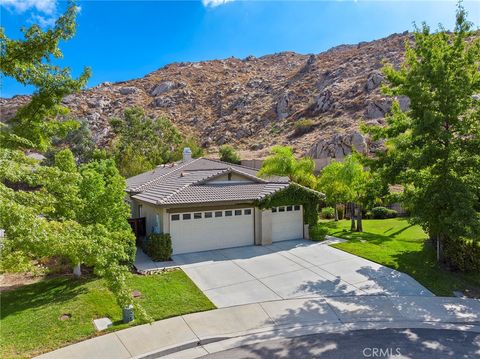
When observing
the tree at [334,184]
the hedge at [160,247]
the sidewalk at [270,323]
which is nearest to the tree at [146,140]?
the tree at [334,184]

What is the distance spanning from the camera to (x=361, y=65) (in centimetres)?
6975

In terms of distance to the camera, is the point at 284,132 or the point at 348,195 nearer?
the point at 348,195

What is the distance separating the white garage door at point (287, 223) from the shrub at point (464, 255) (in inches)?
269

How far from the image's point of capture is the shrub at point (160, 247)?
13.8 meters

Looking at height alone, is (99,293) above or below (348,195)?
below

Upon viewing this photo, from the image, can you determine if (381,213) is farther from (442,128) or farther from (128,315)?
(128,315)

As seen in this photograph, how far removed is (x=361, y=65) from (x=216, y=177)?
63.3 m

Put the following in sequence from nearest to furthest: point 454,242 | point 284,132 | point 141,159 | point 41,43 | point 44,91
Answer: point 41,43 < point 44,91 < point 454,242 < point 141,159 < point 284,132

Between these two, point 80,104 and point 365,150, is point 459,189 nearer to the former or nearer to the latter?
point 365,150

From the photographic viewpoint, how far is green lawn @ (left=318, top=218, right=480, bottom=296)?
1165 cm

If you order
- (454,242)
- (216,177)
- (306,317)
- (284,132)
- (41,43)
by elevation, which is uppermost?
(284,132)

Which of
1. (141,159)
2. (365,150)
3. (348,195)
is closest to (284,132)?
(365,150)

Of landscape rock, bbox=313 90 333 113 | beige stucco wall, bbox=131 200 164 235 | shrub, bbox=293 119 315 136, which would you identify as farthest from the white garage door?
landscape rock, bbox=313 90 333 113
